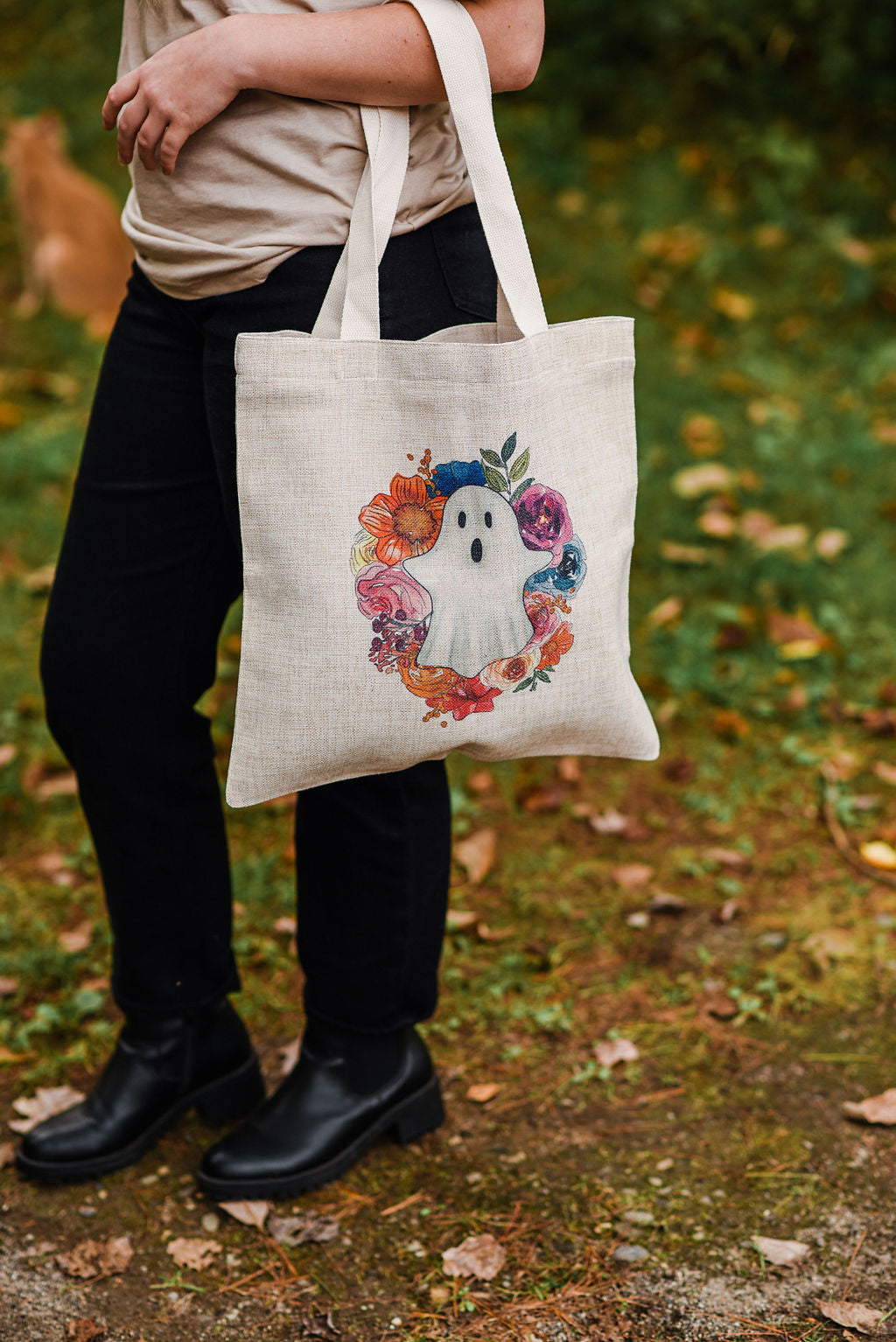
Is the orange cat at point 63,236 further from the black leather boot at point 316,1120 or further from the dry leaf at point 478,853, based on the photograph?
Result: the black leather boot at point 316,1120

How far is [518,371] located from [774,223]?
13.0 feet

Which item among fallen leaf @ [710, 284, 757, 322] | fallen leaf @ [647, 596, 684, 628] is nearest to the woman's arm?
fallen leaf @ [647, 596, 684, 628]

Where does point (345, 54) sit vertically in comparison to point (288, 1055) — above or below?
above

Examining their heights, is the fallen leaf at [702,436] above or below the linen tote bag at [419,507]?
above

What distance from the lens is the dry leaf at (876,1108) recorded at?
69.4 inches

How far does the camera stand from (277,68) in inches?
48.3

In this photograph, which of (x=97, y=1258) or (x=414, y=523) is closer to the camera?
(x=414, y=523)

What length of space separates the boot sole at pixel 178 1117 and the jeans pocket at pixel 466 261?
1144mm

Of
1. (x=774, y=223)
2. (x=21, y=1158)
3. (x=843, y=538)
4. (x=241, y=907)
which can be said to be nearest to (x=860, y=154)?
(x=774, y=223)

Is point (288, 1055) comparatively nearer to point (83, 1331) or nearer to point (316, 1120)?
point (316, 1120)

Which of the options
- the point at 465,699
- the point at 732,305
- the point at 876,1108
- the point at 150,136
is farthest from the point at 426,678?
the point at 732,305

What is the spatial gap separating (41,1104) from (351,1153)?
1.68ft

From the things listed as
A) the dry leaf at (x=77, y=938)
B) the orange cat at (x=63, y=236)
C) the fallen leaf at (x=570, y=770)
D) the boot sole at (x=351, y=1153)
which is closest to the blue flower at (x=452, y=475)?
the boot sole at (x=351, y=1153)

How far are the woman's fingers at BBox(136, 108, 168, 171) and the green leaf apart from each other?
491mm
